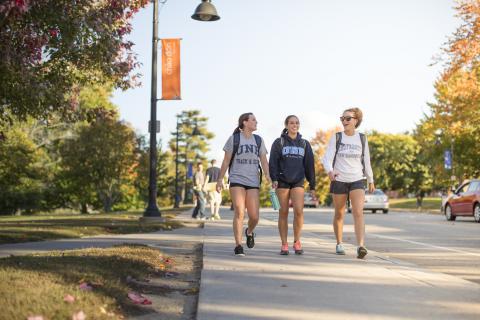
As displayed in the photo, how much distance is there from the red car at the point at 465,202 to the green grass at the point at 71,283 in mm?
17782

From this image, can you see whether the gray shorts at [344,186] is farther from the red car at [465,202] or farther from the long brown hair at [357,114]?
the red car at [465,202]

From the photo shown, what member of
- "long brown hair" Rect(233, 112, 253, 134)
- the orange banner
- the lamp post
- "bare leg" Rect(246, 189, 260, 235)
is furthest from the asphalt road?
the orange banner

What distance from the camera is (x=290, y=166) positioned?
8906mm

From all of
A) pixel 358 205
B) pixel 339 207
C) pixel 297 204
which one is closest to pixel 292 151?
pixel 297 204

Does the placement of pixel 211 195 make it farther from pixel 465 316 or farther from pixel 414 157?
pixel 414 157

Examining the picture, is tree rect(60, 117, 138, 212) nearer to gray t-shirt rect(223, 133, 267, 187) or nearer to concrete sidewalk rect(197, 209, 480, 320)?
gray t-shirt rect(223, 133, 267, 187)

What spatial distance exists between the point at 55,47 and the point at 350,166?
558cm

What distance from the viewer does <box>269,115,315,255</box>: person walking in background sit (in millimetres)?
8914

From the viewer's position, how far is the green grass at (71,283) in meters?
4.42

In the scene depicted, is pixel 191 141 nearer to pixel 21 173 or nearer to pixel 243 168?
pixel 21 173

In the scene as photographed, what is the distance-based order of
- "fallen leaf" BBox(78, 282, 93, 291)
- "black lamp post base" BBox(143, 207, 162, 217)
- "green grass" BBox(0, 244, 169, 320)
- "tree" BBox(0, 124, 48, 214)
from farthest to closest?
"tree" BBox(0, 124, 48, 214), "black lamp post base" BBox(143, 207, 162, 217), "fallen leaf" BBox(78, 282, 93, 291), "green grass" BBox(0, 244, 169, 320)

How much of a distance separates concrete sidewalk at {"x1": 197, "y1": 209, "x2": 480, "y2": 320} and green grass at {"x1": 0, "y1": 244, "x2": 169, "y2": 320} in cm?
69

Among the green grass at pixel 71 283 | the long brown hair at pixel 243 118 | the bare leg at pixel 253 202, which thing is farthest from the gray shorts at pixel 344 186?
the green grass at pixel 71 283

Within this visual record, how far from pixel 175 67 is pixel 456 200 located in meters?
12.1
